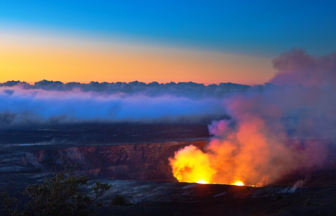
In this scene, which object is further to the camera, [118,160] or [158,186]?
[118,160]

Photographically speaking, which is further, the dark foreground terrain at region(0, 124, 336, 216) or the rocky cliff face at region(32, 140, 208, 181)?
the rocky cliff face at region(32, 140, 208, 181)

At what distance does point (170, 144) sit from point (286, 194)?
32995 millimetres

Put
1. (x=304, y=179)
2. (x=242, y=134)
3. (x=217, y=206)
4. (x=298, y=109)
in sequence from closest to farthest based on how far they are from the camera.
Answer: (x=217, y=206)
(x=304, y=179)
(x=242, y=134)
(x=298, y=109)

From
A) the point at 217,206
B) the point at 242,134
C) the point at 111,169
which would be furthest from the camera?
the point at 111,169

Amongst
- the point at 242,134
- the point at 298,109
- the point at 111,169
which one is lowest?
the point at 111,169

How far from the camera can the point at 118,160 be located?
53219 millimetres

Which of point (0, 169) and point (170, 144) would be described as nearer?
point (0, 169)

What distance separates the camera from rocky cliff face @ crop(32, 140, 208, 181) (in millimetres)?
48844

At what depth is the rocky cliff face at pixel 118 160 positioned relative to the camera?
48.8 m

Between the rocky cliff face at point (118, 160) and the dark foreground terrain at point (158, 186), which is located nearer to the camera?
the dark foreground terrain at point (158, 186)

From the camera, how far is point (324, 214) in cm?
1788

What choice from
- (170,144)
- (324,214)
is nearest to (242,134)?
(170,144)

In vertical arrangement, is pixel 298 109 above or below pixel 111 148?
above

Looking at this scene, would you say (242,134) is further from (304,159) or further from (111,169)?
(111,169)
